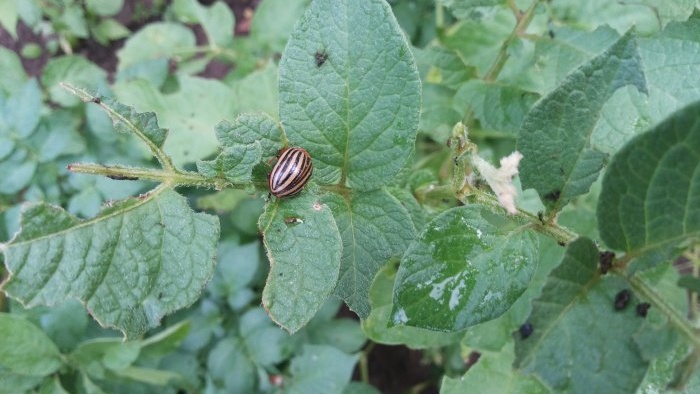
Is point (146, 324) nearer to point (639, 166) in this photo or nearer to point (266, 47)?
point (639, 166)

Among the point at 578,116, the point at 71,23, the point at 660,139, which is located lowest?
the point at 71,23

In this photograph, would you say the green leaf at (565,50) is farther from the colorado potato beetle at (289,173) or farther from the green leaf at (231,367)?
the green leaf at (231,367)

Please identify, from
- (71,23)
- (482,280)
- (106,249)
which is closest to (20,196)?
(71,23)

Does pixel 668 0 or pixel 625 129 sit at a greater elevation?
pixel 668 0

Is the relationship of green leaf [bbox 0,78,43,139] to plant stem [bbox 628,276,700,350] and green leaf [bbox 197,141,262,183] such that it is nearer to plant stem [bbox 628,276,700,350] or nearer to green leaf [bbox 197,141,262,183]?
green leaf [bbox 197,141,262,183]

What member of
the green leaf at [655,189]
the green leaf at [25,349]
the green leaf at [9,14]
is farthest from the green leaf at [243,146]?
the green leaf at [9,14]
